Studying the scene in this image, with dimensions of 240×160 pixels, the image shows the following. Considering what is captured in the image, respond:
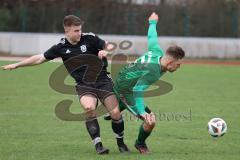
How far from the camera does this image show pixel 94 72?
918 cm

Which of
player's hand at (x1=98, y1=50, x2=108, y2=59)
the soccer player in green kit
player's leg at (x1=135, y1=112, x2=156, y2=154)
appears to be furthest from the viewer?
player's leg at (x1=135, y1=112, x2=156, y2=154)

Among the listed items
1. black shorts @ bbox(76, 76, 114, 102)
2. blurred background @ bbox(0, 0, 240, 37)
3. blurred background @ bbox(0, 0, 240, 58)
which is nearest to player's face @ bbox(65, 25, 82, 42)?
black shorts @ bbox(76, 76, 114, 102)

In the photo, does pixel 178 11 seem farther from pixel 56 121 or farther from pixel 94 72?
pixel 94 72

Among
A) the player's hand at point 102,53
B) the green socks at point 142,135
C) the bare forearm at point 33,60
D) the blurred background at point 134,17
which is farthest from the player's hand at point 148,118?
the blurred background at point 134,17

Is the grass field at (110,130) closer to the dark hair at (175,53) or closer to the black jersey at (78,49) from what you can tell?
the black jersey at (78,49)

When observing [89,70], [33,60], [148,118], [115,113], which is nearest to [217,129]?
[148,118]

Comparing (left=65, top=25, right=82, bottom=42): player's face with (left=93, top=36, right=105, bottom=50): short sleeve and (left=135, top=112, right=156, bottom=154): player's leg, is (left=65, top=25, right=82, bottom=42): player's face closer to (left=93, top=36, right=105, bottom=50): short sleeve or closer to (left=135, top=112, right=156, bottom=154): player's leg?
(left=93, top=36, right=105, bottom=50): short sleeve

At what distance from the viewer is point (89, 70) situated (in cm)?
919

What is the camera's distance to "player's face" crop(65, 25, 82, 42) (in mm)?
8727

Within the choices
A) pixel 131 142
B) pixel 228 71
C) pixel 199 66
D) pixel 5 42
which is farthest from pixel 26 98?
pixel 5 42

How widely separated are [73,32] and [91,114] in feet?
3.78

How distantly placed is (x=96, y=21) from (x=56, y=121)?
2511 cm

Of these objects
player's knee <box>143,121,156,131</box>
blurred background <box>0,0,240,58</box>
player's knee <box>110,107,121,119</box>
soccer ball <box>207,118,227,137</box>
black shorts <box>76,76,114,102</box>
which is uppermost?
black shorts <box>76,76,114,102</box>

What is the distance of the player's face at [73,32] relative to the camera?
8.73 meters
